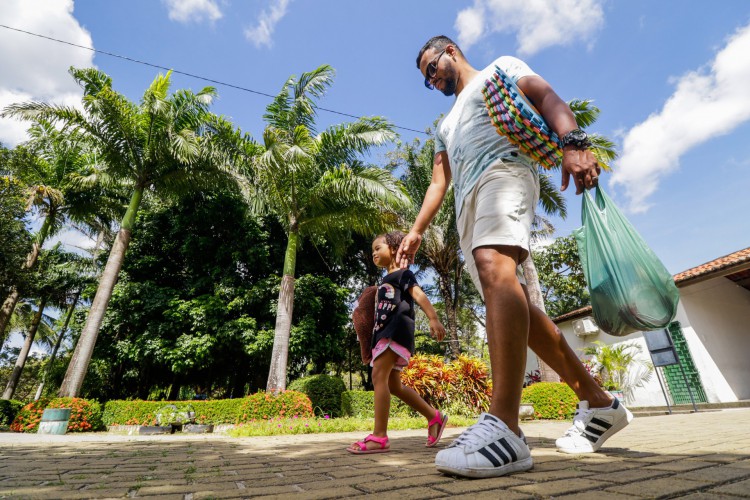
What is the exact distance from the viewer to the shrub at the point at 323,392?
10.8 meters

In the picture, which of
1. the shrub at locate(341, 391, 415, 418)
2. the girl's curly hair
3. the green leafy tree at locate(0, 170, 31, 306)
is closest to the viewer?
the girl's curly hair

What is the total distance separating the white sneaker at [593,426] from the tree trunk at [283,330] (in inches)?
355

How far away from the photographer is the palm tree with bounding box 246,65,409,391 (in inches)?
408

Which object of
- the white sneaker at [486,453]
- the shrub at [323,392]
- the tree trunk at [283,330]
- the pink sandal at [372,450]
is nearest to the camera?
the white sneaker at [486,453]

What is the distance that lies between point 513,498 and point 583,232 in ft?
3.97

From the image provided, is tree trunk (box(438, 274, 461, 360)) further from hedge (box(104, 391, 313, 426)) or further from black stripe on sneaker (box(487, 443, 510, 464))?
black stripe on sneaker (box(487, 443, 510, 464))

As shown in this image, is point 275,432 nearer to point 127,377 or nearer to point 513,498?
point 513,498

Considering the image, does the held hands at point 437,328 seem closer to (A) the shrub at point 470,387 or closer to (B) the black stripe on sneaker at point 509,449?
(B) the black stripe on sneaker at point 509,449

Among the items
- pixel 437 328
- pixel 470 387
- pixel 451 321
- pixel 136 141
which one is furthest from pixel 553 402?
pixel 136 141

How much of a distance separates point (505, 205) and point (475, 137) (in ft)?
1.55

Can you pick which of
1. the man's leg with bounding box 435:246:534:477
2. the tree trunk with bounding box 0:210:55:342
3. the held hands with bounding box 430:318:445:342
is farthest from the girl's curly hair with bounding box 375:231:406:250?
the tree trunk with bounding box 0:210:55:342

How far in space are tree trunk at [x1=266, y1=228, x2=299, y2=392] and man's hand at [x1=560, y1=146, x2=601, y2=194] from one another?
9.64 metres

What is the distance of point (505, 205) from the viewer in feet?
5.48

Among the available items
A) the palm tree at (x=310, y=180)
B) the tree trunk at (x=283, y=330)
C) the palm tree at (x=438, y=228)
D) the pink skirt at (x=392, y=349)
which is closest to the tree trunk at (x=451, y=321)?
the palm tree at (x=438, y=228)
